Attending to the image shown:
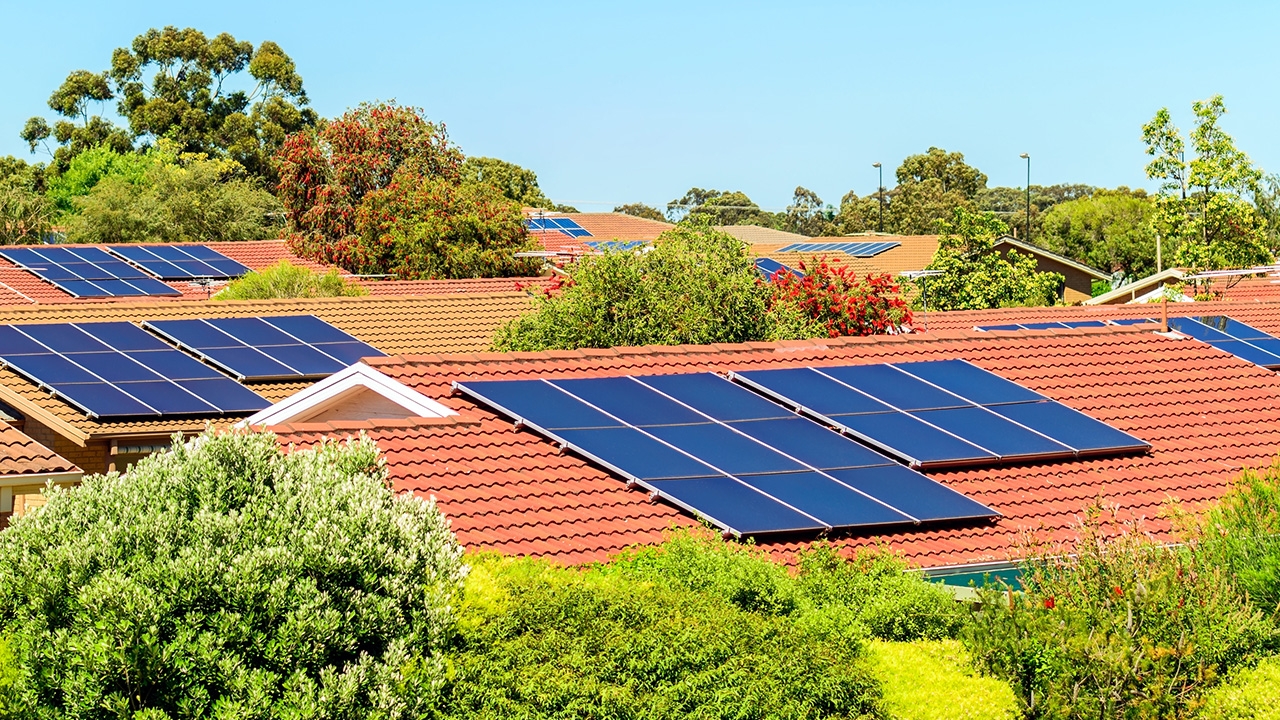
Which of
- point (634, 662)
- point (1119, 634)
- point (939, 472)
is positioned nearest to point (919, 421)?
point (939, 472)

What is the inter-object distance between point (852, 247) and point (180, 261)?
3770cm

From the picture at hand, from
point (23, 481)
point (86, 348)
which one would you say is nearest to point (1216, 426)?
point (23, 481)

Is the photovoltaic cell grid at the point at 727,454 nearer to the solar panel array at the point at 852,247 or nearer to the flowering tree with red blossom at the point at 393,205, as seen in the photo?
the flowering tree with red blossom at the point at 393,205

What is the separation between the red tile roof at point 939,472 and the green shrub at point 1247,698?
3004 millimetres

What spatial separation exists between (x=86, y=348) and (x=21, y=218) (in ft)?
175

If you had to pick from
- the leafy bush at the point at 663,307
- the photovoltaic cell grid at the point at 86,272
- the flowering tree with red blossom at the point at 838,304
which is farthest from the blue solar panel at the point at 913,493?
the photovoltaic cell grid at the point at 86,272

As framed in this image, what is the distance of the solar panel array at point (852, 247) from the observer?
72938 millimetres

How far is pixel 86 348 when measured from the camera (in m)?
26.9

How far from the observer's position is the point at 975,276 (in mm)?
48094

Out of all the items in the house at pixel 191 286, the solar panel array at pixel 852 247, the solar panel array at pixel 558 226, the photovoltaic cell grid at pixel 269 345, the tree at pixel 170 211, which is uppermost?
the tree at pixel 170 211

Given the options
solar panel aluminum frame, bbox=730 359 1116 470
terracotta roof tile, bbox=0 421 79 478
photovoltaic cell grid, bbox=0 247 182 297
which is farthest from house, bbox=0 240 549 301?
solar panel aluminum frame, bbox=730 359 1116 470

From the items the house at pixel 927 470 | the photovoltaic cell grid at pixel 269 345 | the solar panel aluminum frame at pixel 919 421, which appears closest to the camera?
the house at pixel 927 470

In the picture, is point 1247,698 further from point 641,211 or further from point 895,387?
point 641,211

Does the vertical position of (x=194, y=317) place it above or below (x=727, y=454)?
above
